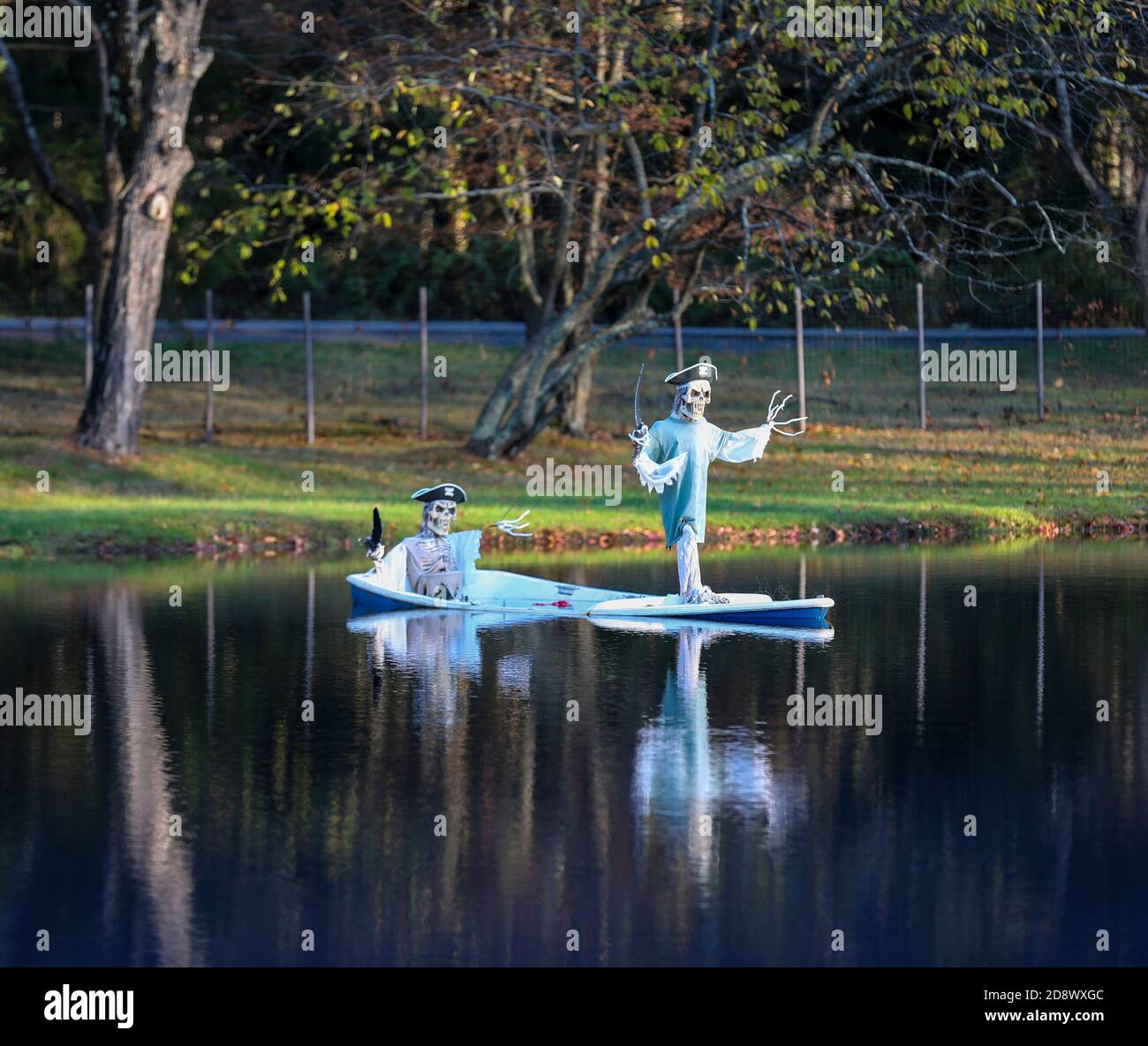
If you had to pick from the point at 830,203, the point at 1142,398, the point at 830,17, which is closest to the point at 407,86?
the point at 830,17

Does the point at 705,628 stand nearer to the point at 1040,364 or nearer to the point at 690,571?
the point at 690,571

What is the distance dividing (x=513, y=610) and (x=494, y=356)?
74.3 feet

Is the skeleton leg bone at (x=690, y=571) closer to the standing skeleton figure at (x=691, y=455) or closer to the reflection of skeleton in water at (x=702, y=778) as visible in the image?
the standing skeleton figure at (x=691, y=455)

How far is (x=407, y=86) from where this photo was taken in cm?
2548

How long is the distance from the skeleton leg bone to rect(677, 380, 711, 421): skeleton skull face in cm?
91

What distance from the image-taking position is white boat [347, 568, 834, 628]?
16.1m

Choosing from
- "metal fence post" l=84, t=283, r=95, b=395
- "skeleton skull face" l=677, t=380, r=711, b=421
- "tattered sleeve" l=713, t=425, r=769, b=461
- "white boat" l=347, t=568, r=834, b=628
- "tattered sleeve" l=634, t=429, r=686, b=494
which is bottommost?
"white boat" l=347, t=568, r=834, b=628

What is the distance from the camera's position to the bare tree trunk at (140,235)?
27.8 meters

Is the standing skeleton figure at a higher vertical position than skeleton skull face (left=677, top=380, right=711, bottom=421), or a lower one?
lower

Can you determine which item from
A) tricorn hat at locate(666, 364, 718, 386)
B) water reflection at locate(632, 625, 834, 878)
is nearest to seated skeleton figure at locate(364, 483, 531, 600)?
tricorn hat at locate(666, 364, 718, 386)

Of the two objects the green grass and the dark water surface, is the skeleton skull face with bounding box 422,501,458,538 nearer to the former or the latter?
the dark water surface

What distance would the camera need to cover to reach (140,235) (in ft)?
91.9

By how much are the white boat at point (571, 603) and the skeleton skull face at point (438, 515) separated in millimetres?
519

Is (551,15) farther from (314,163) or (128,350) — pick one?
(314,163)
